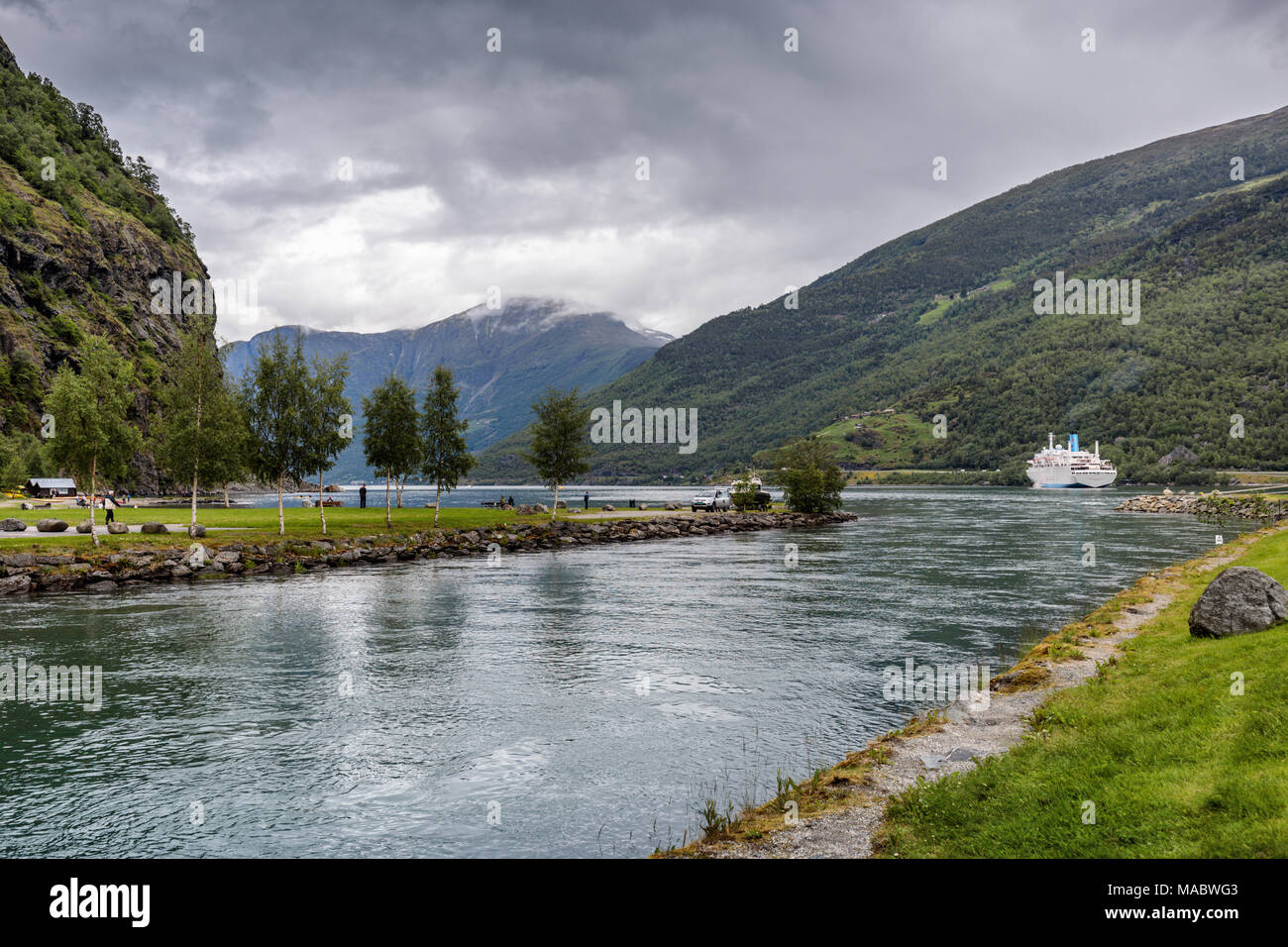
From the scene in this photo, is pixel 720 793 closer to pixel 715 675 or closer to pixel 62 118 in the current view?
pixel 715 675

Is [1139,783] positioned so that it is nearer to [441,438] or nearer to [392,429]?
[441,438]

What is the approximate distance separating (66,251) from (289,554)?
112 meters

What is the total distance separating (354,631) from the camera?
27.8 metres

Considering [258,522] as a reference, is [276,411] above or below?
above

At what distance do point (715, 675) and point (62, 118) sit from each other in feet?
694

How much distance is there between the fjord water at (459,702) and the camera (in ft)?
39.6

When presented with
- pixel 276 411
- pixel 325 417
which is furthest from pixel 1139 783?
pixel 276 411

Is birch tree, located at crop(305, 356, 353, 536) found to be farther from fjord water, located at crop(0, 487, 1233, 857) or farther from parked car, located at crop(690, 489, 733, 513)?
parked car, located at crop(690, 489, 733, 513)

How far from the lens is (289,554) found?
47781 mm

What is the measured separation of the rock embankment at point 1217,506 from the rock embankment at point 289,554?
172 feet

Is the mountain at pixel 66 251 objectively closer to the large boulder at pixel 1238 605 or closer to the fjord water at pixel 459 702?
the fjord water at pixel 459 702

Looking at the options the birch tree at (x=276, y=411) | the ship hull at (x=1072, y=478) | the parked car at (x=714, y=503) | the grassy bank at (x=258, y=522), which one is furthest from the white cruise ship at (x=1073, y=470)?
the birch tree at (x=276, y=411)

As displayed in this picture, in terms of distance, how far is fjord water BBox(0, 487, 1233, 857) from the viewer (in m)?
12.1
